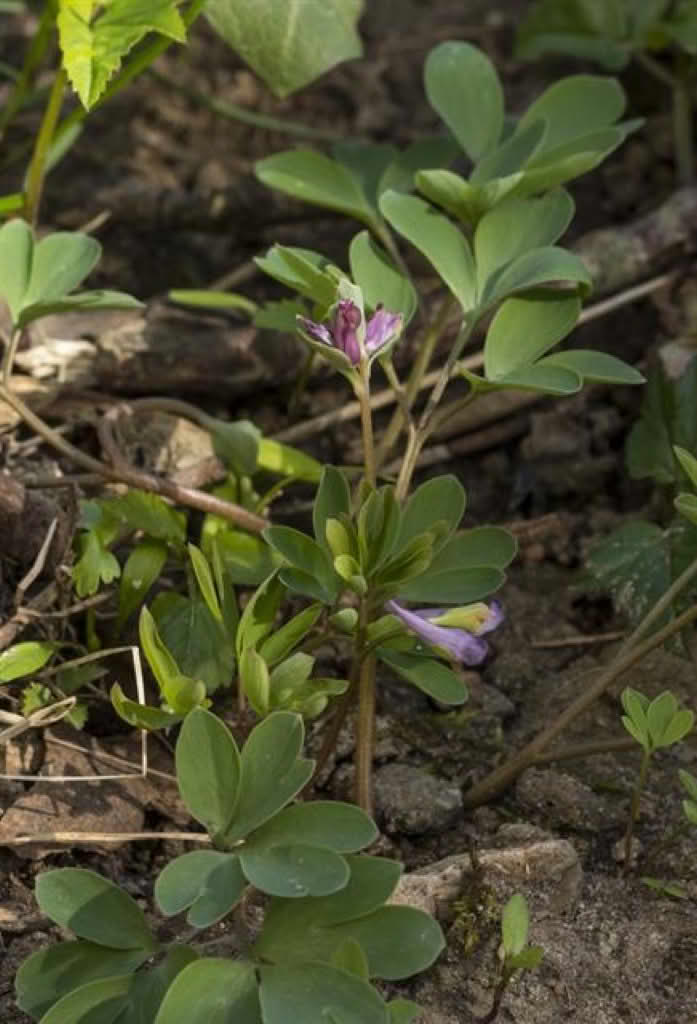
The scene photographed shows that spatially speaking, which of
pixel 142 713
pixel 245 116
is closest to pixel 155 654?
pixel 142 713

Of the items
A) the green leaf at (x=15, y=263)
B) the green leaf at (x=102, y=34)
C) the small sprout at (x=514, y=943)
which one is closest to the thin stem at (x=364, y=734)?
the small sprout at (x=514, y=943)

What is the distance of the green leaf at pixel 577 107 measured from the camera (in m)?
2.21

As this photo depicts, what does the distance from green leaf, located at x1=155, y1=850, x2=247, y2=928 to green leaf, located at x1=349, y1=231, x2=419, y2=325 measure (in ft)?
2.45

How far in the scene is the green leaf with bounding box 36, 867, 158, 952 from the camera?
146cm

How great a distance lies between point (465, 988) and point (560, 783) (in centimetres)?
32

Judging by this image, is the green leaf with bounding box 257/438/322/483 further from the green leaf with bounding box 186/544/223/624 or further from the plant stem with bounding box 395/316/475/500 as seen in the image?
the green leaf with bounding box 186/544/223/624

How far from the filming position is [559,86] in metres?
2.22

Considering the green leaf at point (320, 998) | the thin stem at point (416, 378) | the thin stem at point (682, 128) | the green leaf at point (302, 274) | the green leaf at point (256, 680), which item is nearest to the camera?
the green leaf at point (320, 998)

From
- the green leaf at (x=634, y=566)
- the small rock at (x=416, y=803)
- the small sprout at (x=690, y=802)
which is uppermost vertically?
the small sprout at (x=690, y=802)

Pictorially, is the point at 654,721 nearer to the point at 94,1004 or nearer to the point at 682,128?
the point at 94,1004

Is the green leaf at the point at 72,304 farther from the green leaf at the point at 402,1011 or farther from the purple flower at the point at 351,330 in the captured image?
the green leaf at the point at 402,1011

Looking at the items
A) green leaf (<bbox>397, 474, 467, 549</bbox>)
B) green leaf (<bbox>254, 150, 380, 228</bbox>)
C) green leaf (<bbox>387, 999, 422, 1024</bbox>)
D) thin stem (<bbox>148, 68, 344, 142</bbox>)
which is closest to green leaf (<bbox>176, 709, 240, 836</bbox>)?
green leaf (<bbox>387, 999, 422, 1024</bbox>)

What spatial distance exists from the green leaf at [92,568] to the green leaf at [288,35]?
767 mm

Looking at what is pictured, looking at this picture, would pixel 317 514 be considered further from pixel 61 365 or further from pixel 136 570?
pixel 61 365
